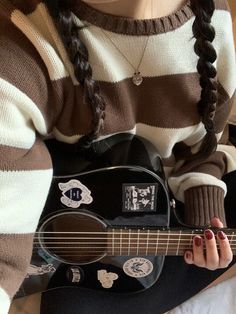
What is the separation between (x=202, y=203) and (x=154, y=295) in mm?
213

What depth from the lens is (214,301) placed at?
1055 millimetres

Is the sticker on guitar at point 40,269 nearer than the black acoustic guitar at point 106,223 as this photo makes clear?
No

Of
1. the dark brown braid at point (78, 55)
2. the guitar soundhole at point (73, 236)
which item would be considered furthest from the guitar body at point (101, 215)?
the dark brown braid at point (78, 55)

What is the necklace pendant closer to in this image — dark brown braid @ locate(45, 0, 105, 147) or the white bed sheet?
dark brown braid @ locate(45, 0, 105, 147)

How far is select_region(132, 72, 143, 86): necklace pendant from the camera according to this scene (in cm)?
69

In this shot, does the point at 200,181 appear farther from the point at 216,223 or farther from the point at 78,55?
the point at 78,55

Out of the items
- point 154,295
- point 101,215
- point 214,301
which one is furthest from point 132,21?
point 214,301

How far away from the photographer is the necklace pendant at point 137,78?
69cm

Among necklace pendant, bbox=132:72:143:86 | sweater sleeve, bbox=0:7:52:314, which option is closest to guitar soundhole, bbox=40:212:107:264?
sweater sleeve, bbox=0:7:52:314

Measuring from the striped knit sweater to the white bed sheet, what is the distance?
42cm

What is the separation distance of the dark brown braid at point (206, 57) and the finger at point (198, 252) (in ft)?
0.61

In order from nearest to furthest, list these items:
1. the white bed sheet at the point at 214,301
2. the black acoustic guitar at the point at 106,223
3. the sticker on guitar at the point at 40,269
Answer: the black acoustic guitar at the point at 106,223 < the sticker on guitar at the point at 40,269 < the white bed sheet at the point at 214,301

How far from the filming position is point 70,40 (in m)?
0.60

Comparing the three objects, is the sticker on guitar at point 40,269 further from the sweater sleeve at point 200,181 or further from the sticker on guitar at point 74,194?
the sweater sleeve at point 200,181
